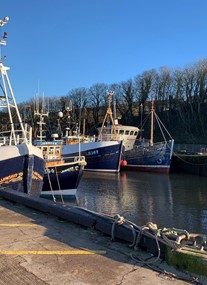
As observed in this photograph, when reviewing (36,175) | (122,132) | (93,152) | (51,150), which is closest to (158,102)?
(122,132)

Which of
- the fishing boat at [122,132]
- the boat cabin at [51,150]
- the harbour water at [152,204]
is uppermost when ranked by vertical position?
the fishing boat at [122,132]

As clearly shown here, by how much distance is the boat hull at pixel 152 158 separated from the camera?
3875 centimetres

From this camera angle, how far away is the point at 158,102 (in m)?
70.1

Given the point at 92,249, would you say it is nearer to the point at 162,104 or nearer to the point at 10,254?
the point at 10,254

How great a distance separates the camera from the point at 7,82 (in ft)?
42.9

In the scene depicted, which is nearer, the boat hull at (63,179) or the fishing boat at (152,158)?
the boat hull at (63,179)

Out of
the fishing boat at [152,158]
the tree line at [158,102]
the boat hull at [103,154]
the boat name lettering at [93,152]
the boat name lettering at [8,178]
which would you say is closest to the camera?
the boat name lettering at [8,178]

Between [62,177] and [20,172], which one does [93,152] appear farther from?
[20,172]

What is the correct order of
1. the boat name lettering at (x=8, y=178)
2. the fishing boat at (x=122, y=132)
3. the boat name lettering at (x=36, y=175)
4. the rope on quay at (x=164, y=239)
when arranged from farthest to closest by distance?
the fishing boat at (x=122, y=132)
the boat name lettering at (x=36, y=175)
the boat name lettering at (x=8, y=178)
the rope on quay at (x=164, y=239)

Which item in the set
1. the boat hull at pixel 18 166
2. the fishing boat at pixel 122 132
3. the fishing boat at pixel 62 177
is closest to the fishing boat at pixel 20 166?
the boat hull at pixel 18 166

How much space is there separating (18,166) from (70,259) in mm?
7429

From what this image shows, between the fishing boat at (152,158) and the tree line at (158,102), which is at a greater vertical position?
the tree line at (158,102)

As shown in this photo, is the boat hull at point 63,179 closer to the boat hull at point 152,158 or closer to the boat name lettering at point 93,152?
the boat name lettering at point 93,152

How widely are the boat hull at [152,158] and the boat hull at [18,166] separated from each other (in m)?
28.5
